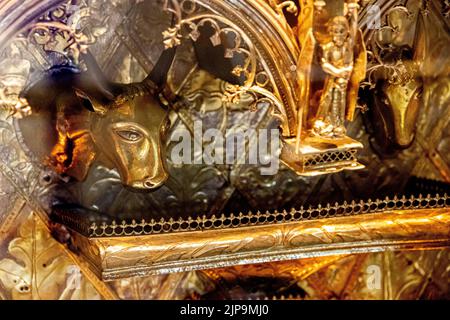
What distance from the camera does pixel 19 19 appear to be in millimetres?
1046

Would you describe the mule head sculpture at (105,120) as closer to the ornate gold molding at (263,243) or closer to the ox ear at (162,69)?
the ox ear at (162,69)

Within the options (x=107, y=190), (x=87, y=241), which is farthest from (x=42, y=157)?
(x=87, y=241)

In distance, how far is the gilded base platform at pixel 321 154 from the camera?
1168 mm

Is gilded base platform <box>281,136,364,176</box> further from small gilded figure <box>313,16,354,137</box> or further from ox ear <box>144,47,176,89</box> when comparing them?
ox ear <box>144,47,176,89</box>

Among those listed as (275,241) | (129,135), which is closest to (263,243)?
(275,241)

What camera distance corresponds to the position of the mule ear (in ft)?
3.78

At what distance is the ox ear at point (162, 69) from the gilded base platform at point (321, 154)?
32cm

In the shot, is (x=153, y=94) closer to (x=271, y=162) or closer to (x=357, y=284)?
(x=271, y=162)

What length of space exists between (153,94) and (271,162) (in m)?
0.38

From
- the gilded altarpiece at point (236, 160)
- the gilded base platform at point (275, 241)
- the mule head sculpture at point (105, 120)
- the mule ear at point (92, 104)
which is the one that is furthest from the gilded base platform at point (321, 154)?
the mule ear at point (92, 104)

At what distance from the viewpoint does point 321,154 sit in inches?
46.3

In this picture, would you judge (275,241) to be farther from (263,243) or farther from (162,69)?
(162,69)

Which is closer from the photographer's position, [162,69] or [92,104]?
[92,104]

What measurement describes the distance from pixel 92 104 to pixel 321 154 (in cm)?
46
